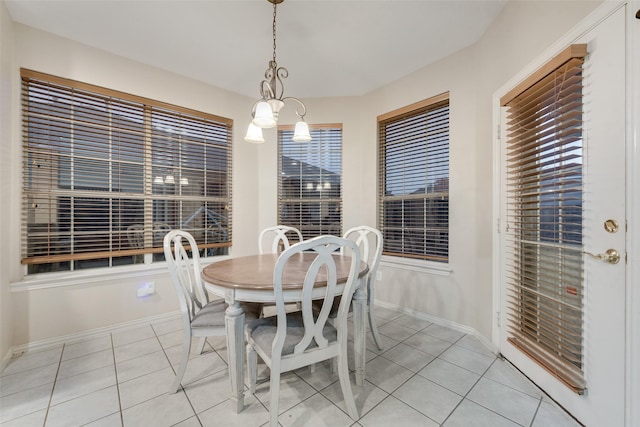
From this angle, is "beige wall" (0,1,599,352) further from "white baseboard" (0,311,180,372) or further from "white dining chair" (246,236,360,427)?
"white dining chair" (246,236,360,427)

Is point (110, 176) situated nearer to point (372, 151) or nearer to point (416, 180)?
point (372, 151)

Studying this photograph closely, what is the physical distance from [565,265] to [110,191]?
360cm

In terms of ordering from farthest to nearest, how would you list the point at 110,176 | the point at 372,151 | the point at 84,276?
the point at 372,151, the point at 110,176, the point at 84,276

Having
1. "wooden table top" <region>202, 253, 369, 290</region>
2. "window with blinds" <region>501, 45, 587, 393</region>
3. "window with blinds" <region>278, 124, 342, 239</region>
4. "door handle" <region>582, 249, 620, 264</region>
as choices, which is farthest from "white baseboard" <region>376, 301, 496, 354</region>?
"wooden table top" <region>202, 253, 369, 290</region>

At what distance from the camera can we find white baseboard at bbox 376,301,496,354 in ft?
7.15

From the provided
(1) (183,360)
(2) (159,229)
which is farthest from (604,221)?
(2) (159,229)

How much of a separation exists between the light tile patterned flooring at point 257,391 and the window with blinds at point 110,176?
88 centimetres

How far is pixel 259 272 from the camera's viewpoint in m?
1.64

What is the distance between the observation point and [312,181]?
3.43 m

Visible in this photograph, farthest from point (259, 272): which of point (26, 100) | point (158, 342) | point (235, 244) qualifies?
point (26, 100)

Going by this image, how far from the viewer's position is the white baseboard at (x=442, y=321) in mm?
2180

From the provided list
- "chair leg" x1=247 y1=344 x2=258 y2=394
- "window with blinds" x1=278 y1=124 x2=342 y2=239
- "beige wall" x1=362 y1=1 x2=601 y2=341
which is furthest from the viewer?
"window with blinds" x1=278 y1=124 x2=342 y2=239

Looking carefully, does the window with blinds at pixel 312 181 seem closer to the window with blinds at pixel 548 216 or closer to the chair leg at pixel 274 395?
the window with blinds at pixel 548 216

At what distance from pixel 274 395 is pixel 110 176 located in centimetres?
251
